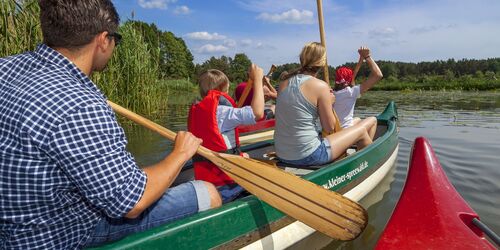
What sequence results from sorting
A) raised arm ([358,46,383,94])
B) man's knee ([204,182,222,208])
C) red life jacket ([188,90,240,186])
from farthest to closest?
raised arm ([358,46,383,94]), red life jacket ([188,90,240,186]), man's knee ([204,182,222,208])

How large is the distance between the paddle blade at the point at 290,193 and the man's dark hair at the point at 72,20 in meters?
1.09

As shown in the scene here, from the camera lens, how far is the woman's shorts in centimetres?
341

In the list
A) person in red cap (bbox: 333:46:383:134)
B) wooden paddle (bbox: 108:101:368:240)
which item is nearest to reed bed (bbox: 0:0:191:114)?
person in red cap (bbox: 333:46:383:134)

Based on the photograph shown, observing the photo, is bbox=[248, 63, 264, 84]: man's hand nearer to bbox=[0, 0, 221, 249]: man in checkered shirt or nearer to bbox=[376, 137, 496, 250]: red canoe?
bbox=[376, 137, 496, 250]: red canoe

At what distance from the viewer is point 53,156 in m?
1.28

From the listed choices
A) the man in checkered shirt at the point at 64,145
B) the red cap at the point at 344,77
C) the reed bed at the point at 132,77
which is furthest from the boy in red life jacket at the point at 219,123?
the reed bed at the point at 132,77

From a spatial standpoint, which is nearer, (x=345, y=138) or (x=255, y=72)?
(x=255, y=72)

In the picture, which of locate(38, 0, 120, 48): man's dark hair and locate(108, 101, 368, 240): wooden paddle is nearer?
locate(38, 0, 120, 48): man's dark hair

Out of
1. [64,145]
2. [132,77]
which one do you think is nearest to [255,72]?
[64,145]

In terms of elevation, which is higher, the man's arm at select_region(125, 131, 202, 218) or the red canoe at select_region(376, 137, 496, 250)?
the man's arm at select_region(125, 131, 202, 218)

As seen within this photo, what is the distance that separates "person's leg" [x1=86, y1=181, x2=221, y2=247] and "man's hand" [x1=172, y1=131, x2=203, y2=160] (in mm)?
270

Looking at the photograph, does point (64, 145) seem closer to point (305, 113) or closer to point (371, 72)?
point (305, 113)

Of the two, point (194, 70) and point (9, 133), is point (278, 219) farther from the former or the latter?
point (194, 70)

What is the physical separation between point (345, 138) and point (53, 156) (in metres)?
2.96
